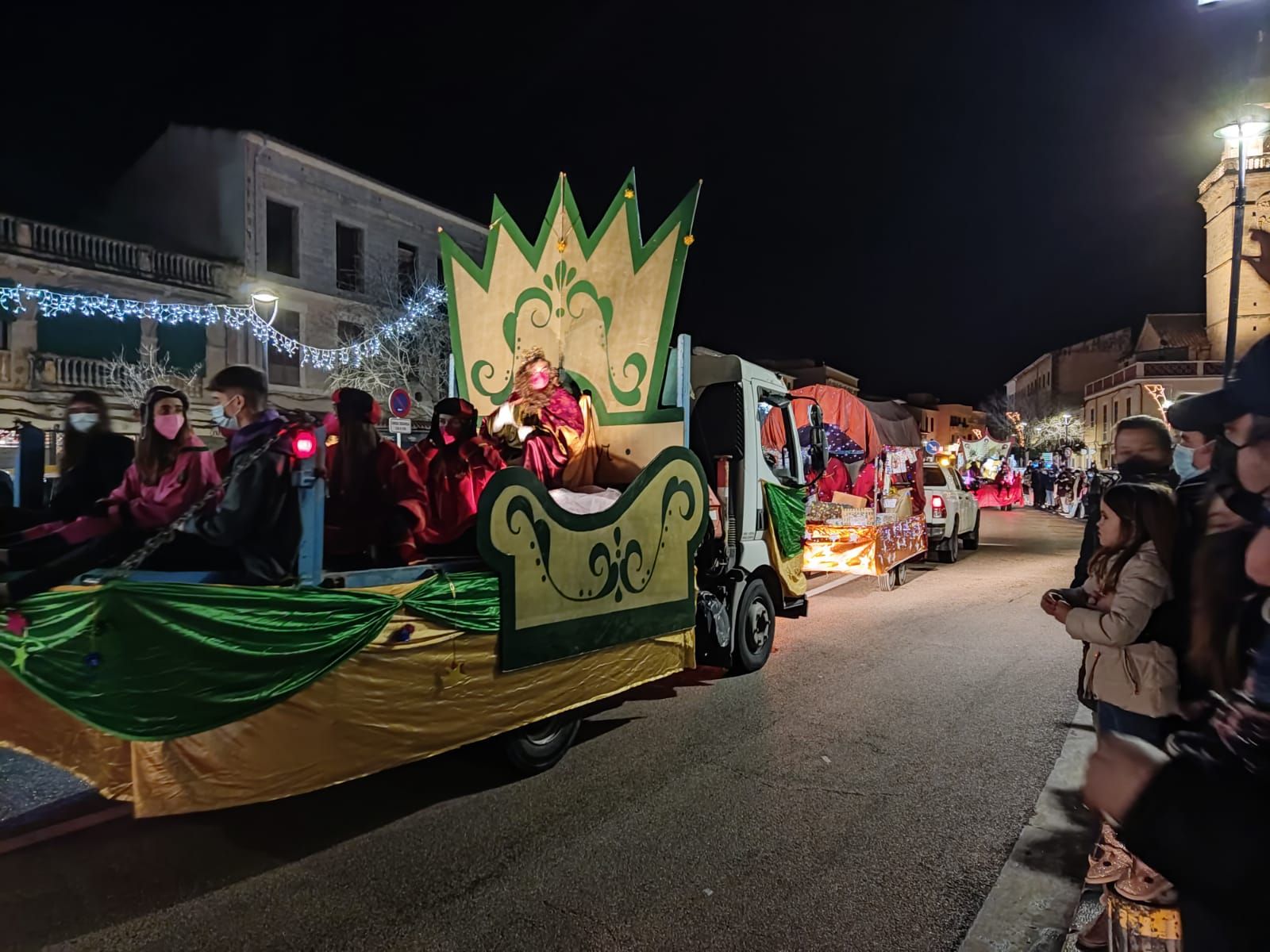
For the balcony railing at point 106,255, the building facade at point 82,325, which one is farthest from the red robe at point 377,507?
the balcony railing at point 106,255

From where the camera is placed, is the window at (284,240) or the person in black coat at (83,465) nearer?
the person in black coat at (83,465)

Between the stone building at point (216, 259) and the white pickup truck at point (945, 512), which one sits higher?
the stone building at point (216, 259)

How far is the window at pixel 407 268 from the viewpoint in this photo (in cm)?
2561

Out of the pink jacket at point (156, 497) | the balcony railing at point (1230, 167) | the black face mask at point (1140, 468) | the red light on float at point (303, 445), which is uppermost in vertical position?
the balcony railing at point (1230, 167)

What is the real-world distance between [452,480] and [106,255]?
62.3 ft

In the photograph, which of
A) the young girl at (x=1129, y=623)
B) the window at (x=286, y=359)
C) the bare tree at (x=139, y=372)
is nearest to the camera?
the young girl at (x=1129, y=623)

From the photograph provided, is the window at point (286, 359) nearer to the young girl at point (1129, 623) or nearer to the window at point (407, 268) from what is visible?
the window at point (407, 268)

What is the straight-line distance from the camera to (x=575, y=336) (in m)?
6.77

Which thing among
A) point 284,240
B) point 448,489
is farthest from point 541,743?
point 284,240

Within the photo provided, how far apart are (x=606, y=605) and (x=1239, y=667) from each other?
355cm

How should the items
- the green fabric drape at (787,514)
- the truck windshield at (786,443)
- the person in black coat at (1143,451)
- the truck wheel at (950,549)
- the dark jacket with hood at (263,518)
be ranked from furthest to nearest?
the truck wheel at (950,549) < the truck windshield at (786,443) < the green fabric drape at (787,514) < the person in black coat at (1143,451) < the dark jacket with hood at (263,518)

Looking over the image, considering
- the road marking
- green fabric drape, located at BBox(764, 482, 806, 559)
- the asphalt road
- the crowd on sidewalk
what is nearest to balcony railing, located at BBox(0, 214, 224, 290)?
the road marking

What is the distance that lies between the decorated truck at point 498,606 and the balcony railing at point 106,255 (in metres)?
15.6

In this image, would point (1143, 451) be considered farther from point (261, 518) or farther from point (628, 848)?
point (261, 518)
